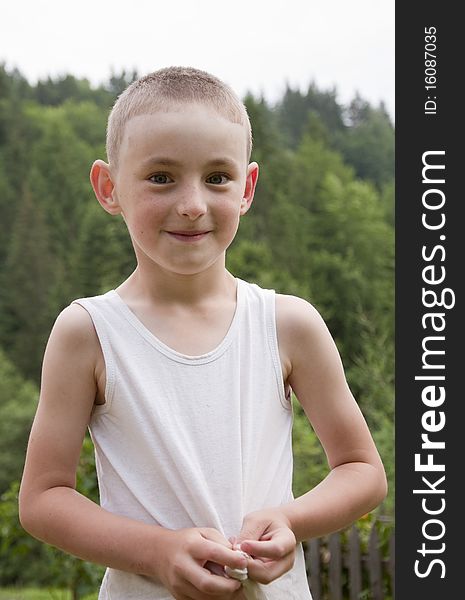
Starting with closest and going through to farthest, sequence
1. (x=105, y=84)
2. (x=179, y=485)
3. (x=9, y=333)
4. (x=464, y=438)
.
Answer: (x=179, y=485) < (x=464, y=438) < (x=9, y=333) < (x=105, y=84)

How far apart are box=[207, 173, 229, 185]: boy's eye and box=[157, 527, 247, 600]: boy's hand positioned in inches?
21.9

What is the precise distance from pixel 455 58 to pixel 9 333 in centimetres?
3776

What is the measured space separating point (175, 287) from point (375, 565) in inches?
Answer: 182

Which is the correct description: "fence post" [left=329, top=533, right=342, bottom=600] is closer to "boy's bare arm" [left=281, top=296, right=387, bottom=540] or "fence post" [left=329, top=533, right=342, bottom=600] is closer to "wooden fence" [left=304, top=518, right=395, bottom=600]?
"wooden fence" [left=304, top=518, right=395, bottom=600]

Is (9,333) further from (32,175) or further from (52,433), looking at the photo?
(52,433)

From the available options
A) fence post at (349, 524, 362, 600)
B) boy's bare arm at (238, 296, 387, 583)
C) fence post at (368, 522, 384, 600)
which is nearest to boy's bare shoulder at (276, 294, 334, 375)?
boy's bare arm at (238, 296, 387, 583)

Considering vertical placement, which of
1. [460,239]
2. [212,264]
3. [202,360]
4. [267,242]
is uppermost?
[267,242]

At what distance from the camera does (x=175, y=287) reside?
1682 mm

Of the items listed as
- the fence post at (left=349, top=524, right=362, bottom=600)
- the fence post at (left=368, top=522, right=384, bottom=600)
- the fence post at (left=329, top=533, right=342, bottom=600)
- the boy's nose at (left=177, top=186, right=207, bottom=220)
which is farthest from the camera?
the fence post at (left=329, top=533, right=342, bottom=600)

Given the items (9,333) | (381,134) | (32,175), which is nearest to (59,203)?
(32,175)

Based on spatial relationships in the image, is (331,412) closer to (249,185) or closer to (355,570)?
(249,185)

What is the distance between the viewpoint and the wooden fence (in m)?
5.89

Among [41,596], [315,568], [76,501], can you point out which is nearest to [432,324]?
[76,501]

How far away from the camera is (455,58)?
2717 millimetres
